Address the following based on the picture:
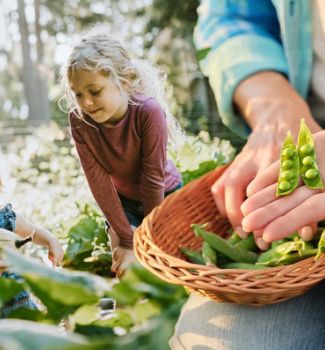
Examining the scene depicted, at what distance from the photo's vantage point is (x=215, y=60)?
116cm

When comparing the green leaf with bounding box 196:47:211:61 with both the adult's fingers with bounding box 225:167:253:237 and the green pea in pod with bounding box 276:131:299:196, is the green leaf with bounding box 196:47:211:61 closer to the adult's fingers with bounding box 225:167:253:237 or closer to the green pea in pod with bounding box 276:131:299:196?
the adult's fingers with bounding box 225:167:253:237

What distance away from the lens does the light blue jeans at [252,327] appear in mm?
792

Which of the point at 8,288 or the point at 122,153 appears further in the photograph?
the point at 122,153

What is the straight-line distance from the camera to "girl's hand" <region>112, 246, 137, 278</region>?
87cm

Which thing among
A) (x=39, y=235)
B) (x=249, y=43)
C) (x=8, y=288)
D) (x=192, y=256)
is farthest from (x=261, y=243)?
(x=8, y=288)

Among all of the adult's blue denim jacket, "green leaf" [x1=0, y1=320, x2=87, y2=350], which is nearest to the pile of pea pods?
the adult's blue denim jacket

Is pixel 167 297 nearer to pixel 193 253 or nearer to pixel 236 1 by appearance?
pixel 193 253

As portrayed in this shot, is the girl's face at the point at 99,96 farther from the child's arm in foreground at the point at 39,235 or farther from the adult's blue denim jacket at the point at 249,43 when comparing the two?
the adult's blue denim jacket at the point at 249,43

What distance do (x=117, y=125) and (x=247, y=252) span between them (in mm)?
267

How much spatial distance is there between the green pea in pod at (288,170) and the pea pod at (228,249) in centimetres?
12

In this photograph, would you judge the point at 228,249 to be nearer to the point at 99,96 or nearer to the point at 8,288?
the point at 99,96

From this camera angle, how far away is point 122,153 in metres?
0.85

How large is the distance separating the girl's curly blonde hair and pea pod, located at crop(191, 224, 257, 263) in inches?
7.5

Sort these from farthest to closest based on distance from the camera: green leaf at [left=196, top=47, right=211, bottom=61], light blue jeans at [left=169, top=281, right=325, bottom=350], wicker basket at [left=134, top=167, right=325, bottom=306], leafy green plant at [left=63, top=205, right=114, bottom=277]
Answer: green leaf at [left=196, top=47, right=211, bottom=61], leafy green plant at [left=63, top=205, right=114, bottom=277], light blue jeans at [left=169, top=281, right=325, bottom=350], wicker basket at [left=134, top=167, right=325, bottom=306]
